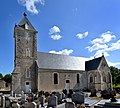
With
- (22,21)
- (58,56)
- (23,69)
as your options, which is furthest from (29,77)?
(22,21)

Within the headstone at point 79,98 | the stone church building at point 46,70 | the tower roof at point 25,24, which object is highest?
the tower roof at point 25,24

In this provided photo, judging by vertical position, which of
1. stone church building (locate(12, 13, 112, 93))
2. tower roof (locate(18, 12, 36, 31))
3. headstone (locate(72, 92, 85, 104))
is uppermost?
tower roof (locate(18, 12, 36, 31))

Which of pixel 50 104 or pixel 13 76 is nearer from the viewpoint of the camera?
pixel 50 104

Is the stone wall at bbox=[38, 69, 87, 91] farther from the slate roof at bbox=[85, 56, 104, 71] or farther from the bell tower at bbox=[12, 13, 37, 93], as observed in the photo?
the slate roof at bbox=[85, 56, 104, 71]

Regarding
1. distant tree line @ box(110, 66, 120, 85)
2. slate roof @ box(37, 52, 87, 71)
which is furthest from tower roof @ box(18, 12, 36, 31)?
distant tree line @ box(110, 66, 120, 85)

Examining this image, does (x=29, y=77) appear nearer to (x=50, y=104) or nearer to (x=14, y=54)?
(x=14, y=54)

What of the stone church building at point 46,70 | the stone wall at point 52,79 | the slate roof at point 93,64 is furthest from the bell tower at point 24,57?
the slate roof at point 93,64

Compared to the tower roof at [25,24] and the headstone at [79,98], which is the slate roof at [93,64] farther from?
the headstone at [79,98]

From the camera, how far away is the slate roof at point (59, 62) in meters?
31.2

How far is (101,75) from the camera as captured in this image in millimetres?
34094

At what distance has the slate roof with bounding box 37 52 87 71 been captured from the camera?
31.2 meters

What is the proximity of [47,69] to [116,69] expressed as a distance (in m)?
38.9

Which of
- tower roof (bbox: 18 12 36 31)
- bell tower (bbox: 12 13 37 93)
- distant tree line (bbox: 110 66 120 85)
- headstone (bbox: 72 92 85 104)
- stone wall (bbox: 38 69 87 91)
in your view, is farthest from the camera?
distant tree line (bbox: 110 66 120 85)

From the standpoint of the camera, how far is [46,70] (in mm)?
30297
